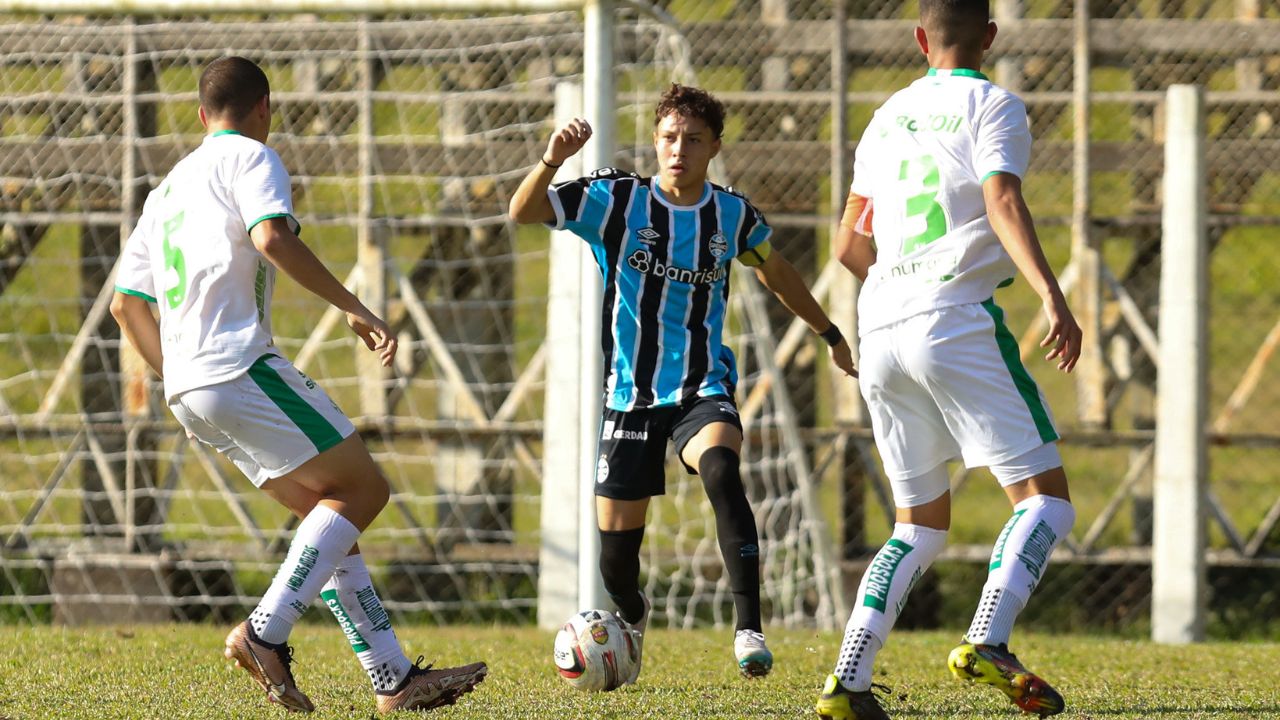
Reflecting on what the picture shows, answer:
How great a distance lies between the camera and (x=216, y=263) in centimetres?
447

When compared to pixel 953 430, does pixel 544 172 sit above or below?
above

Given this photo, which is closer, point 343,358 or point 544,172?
point 544,172

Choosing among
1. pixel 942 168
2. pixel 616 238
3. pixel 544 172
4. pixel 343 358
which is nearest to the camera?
pixel 942 168

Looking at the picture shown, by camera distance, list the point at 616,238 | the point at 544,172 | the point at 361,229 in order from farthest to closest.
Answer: the point at 361,229, the point at 616,238, the point at 544,172

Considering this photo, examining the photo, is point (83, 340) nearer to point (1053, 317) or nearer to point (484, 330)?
point (484, 330)

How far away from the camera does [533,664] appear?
5910mm

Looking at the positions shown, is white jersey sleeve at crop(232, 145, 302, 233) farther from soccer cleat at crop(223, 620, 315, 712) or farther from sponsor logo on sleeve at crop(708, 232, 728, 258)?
sponsor logo on sleeve at crop(708, 232, 728, 258)

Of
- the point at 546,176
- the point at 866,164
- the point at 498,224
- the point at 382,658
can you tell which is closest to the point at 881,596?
the point at 866,164

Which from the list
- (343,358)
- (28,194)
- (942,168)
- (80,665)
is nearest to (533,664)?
(80,665)

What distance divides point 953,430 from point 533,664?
2.33 m

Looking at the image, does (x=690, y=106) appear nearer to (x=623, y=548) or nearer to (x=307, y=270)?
(x=623, y=548)

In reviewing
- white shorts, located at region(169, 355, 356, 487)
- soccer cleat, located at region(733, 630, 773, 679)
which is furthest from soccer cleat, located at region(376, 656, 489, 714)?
soccer cleat, located at region(733, 630, 773, 679)

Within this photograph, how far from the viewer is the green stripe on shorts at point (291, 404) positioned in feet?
14.6

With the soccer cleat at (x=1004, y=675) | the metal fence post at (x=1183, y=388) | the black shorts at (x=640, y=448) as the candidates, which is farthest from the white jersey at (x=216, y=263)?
the metal fence post at (x=1183, y=388)
